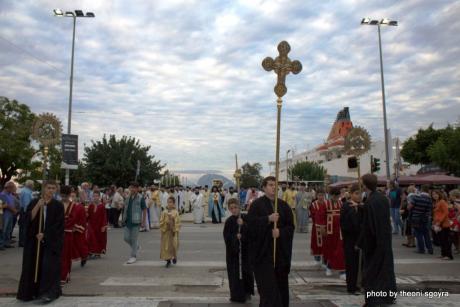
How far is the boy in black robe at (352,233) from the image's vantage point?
8.43m

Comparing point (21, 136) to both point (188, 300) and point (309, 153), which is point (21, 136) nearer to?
point (188, 300)

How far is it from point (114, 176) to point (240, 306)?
36.2 meters

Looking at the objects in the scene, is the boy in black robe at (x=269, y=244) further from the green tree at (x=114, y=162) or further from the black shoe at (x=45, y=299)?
the green tree at (x=114, y=162)

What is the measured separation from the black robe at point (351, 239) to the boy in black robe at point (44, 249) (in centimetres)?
484

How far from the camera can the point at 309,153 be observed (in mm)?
105000

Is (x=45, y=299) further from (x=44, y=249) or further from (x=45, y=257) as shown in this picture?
(x=44, y=249)

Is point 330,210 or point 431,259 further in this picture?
point 431,259

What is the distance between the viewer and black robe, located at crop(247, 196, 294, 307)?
20.6 ft

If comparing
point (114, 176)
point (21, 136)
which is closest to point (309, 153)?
point (114, 176)

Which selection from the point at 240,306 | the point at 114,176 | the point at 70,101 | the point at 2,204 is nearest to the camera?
the point at 240,306

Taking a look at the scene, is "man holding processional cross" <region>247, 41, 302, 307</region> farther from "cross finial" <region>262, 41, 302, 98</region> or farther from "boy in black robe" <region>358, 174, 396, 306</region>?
"cross finial" <region>262, 41, 302, 98</region>

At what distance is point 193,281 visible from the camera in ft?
31.0

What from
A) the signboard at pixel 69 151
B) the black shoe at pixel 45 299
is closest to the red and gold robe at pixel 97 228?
the black shoe at pixel 45 299

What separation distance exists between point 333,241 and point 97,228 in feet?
19.7
